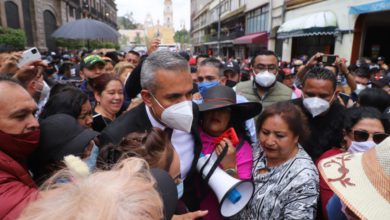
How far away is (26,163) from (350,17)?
14067 millimetres

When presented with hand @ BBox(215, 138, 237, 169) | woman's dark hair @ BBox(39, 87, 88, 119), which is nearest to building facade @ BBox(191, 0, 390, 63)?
woman's dark hair @ BBox(39, 87, 88, 119)

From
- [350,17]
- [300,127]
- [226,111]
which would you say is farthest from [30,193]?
[350,17]

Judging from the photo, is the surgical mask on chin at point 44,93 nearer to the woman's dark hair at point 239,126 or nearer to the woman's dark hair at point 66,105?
the woman's dark hair at point 66,105

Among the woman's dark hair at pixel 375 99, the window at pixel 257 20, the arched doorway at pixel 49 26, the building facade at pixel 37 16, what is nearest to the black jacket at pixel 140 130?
the woman's dark hair at pixel 375 99

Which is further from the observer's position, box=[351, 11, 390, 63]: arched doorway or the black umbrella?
box=[351, 11, 390, 63]: arched doorway

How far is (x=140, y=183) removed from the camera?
0.86 meters

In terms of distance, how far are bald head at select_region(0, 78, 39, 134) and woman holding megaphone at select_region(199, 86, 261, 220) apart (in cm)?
107

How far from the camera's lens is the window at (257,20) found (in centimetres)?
2280

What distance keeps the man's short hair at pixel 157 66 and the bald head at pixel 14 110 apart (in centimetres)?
70

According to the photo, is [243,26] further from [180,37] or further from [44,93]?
[180,37]

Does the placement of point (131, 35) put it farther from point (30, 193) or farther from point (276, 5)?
point (30, 193)

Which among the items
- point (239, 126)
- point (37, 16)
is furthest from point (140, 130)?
point (37, 16)

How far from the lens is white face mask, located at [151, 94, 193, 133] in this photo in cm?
183

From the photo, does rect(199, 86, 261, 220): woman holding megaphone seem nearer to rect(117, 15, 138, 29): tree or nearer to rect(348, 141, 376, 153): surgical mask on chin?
rect(348, 141, 376, 153): surgical mask on chin
